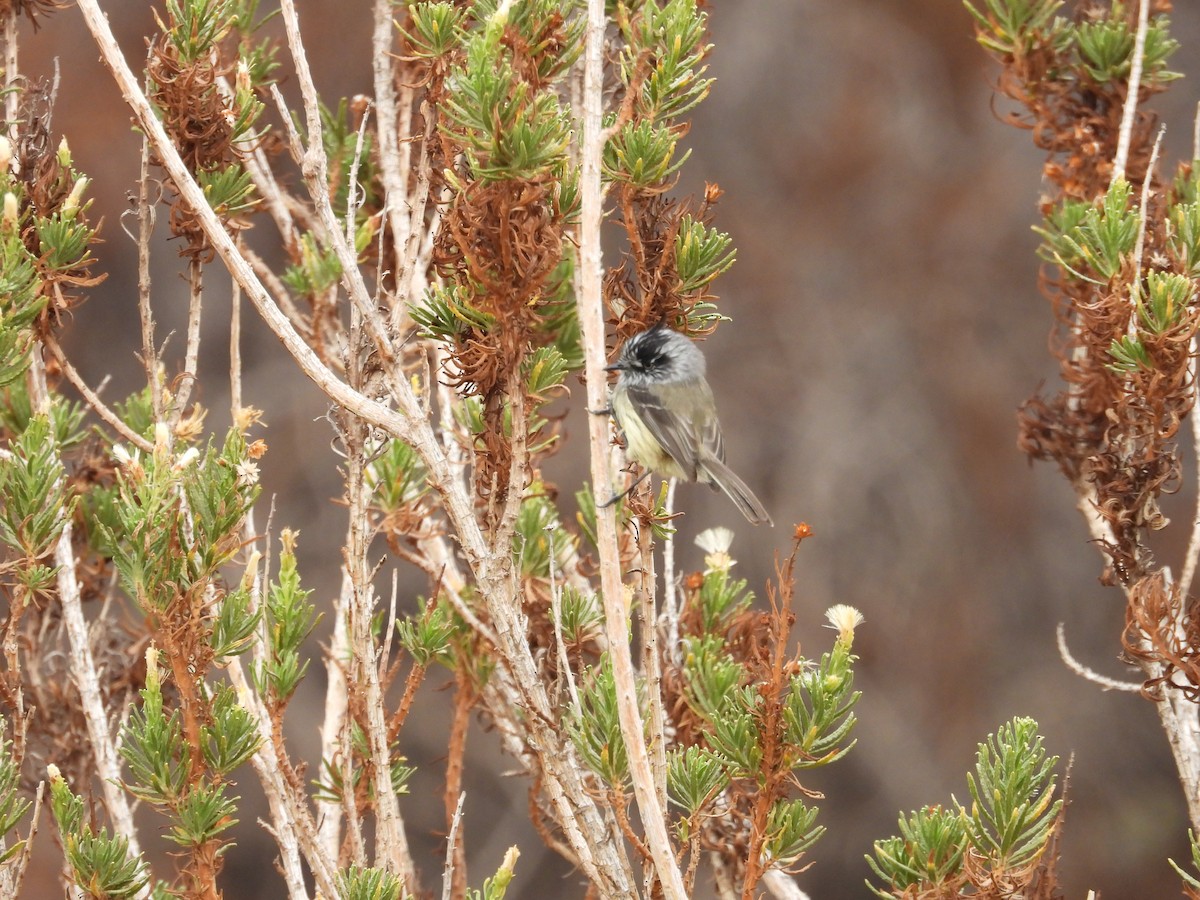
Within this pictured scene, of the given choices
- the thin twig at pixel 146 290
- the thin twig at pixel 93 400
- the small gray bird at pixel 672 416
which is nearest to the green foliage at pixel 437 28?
the thin twig at pixel 146 290

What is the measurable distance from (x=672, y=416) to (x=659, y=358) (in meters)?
0.32

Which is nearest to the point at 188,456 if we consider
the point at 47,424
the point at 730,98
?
the point at 47,424

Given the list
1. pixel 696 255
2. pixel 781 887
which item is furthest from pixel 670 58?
pixel 781 887

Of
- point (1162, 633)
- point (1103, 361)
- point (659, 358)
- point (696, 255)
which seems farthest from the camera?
point (659, 358)

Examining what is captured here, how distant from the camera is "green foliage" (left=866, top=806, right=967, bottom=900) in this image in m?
1.85

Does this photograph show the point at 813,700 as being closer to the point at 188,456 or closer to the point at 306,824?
the point at 306,824

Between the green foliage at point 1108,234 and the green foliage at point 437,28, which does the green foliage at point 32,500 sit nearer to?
the green foliage at point 437,28

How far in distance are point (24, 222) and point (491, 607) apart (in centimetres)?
112

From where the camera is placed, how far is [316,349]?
9.38 ft

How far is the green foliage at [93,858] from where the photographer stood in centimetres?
177

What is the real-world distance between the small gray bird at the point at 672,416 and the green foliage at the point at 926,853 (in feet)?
2.86

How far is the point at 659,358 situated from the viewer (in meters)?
2.58

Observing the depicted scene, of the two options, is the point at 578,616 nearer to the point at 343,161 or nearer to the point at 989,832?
the point at 989,832

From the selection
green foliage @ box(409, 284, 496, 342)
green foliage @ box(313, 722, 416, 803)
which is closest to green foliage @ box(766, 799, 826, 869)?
green foliage @ box(313, 722, 416, 803)
